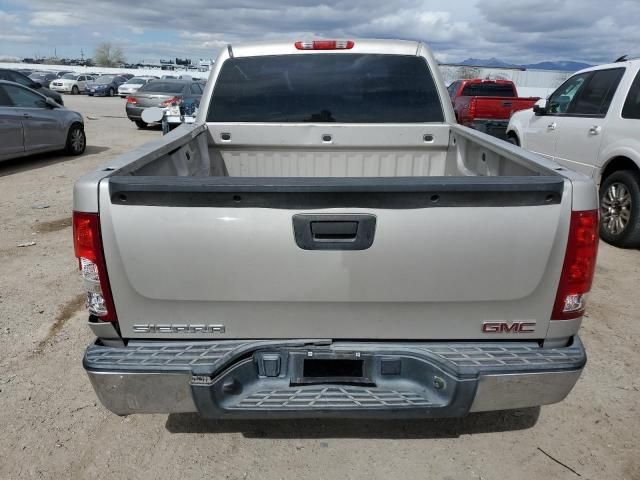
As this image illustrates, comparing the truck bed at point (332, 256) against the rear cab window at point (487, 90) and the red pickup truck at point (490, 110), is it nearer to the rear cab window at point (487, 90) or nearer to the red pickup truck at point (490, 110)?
the red pickup truck at point (490, 110)

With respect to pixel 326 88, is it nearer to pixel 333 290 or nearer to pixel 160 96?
pixel 333 290

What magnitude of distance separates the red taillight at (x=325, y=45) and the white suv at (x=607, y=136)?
142 inches

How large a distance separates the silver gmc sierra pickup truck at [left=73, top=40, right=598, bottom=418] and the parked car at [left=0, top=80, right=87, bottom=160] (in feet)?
28.2

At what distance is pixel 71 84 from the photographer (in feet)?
123

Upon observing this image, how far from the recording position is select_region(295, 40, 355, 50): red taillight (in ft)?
13.0

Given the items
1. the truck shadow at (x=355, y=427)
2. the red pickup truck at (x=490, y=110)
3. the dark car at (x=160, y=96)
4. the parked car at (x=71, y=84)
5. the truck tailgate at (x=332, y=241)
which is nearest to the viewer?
the truck tailgate at (x=332, y=241)

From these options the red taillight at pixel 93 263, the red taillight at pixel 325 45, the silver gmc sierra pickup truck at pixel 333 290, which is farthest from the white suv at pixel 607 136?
the red taillight at pixel 93 263

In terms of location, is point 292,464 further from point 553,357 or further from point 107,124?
point 107,124

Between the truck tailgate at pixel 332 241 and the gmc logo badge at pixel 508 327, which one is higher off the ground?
the truck tailgate at pixel 332 241

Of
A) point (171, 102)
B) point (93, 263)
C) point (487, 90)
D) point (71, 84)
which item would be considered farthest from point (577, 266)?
point (71, 84)

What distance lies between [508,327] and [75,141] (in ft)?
37.8

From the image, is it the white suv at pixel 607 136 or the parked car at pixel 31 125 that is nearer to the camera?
the white suv at pixel 607 136

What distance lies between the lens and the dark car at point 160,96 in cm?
1584

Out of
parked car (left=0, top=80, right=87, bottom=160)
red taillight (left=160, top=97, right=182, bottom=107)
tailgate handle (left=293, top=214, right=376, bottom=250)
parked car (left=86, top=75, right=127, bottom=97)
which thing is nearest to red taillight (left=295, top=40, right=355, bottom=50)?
tailgate handle (left=293, top=214, right=376, bottom=250)
